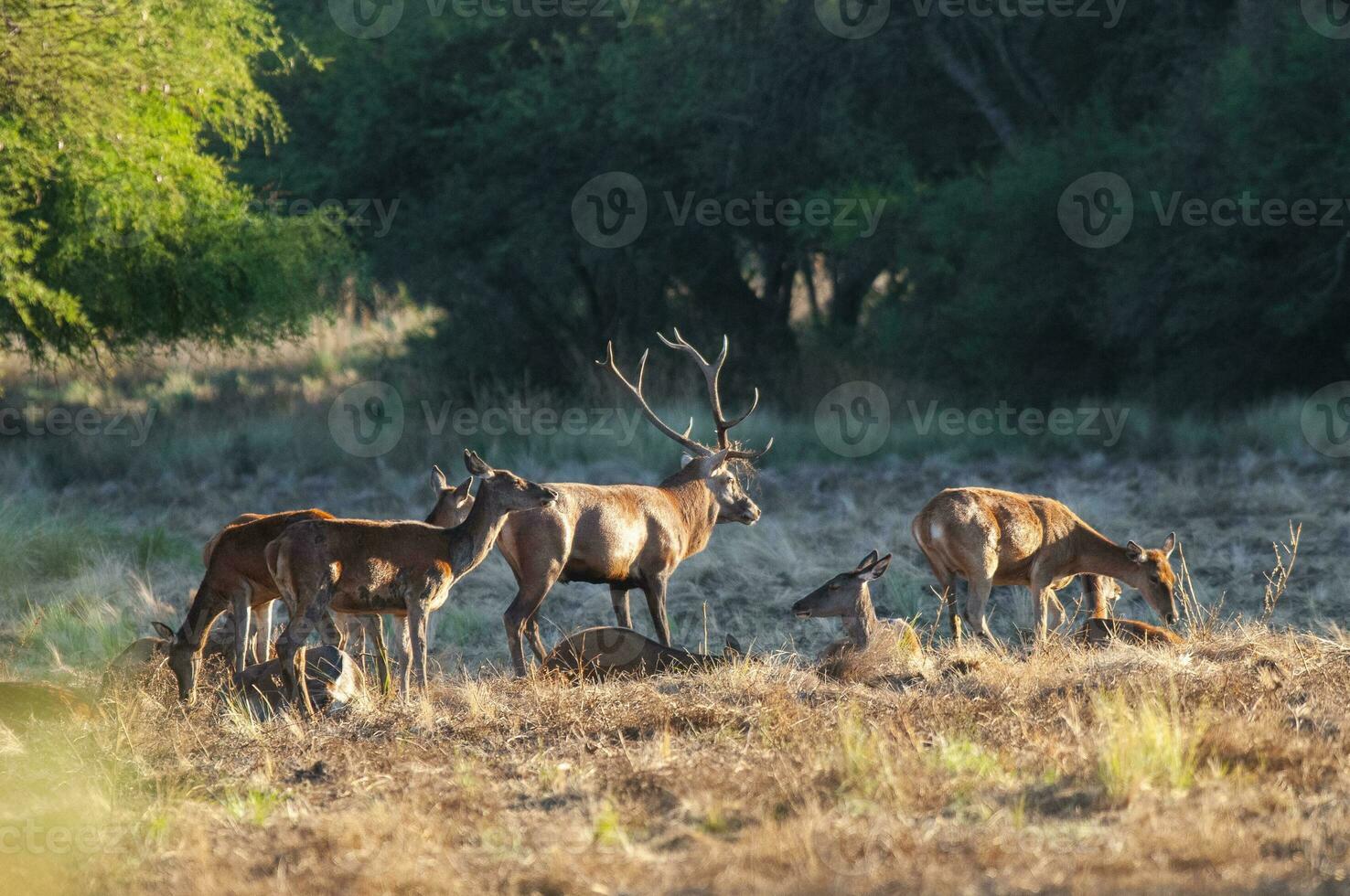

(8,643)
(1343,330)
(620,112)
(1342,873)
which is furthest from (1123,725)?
(620,112)

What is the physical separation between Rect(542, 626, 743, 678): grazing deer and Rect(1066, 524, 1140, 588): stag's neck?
3.12 m

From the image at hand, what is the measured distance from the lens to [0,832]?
636cm

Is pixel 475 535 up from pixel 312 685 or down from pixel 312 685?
up

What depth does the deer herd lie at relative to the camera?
863 cm

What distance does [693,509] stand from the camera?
1159 cm

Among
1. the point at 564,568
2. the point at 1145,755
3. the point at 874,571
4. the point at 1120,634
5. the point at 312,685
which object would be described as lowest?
the point at 312,685

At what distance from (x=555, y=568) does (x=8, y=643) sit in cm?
462

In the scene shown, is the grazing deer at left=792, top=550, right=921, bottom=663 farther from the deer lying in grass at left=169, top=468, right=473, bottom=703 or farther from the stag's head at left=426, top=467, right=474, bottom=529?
the deer lying in grass at left=169, top=468, right=473, bottom=703

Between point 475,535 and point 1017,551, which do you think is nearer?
point 475,535

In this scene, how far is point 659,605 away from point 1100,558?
10.6 ft

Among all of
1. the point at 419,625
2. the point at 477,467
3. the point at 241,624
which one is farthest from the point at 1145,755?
the point at 241,624

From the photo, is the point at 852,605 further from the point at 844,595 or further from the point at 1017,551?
the point at 1017,551

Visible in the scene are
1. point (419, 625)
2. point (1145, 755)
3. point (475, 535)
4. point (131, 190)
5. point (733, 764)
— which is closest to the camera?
point (1145, 755)

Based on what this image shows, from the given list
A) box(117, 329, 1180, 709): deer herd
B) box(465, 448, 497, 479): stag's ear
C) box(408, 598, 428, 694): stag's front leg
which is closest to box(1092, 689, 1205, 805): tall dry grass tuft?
box(117, 329, 1180, 709): deer herd
